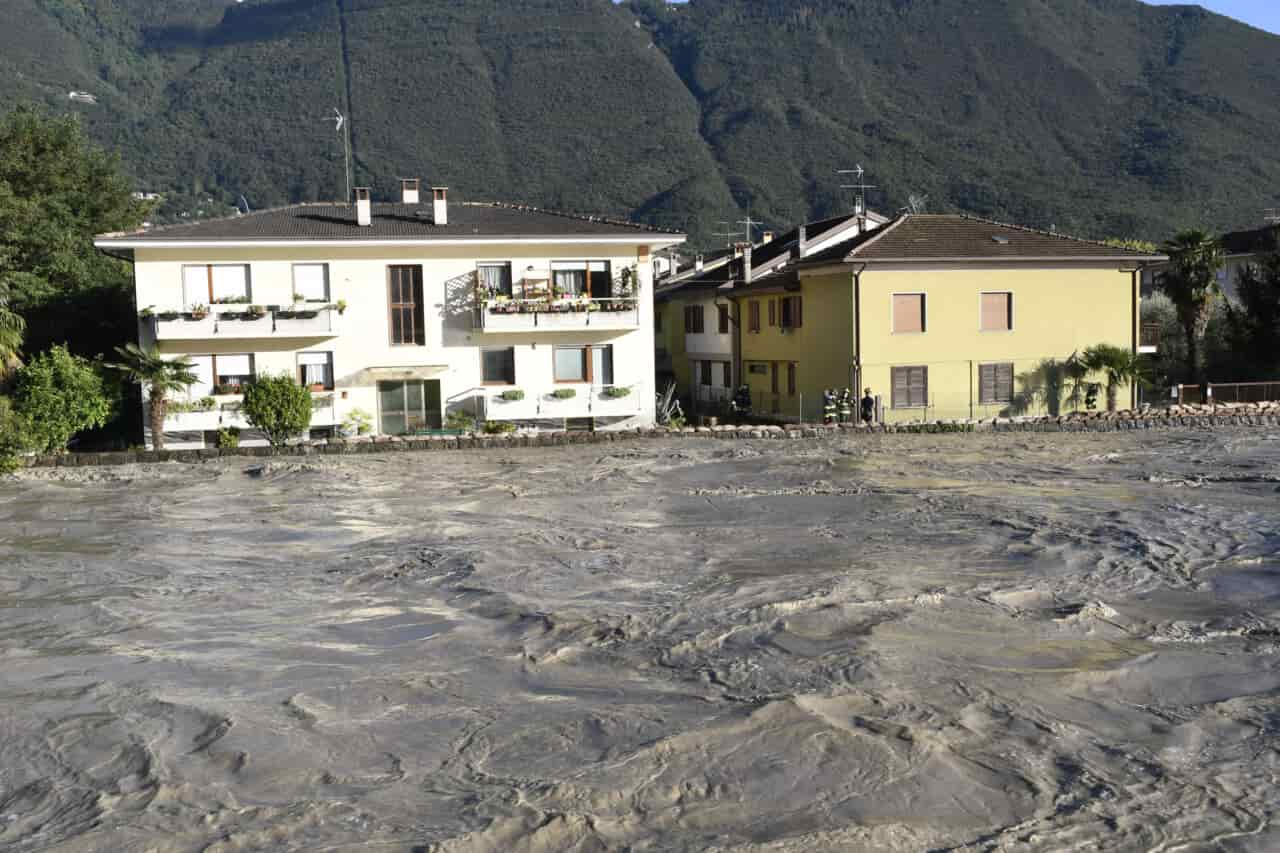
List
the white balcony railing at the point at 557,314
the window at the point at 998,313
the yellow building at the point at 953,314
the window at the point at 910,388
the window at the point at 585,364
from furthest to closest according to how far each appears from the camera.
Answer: the window at the point at 998,313
the window at the point at 910,388
the yellow building at the point at 953,314
the window at the point at 585,364
the white balcony railing at the point at 557,314

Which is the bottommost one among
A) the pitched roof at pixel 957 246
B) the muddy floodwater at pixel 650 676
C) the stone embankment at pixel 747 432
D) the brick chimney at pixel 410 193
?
the muddy floodwater at pixel 650 676

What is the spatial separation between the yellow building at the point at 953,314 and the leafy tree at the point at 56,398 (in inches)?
804

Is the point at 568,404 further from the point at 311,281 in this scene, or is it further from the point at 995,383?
the point at 995,383

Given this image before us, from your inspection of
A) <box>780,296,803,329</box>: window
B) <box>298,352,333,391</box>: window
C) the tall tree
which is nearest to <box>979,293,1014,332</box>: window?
<box>780,296,803,329</box>: window

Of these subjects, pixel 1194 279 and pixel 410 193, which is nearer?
pixel 1194 279

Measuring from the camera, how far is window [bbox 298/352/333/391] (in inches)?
1439

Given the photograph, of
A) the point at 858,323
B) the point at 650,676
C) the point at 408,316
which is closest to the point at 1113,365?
the point at 858,323

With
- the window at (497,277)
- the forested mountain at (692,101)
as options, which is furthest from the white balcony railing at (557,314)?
the forested mountain at (692,101)

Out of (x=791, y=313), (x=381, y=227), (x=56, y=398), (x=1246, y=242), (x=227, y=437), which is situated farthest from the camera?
(x=1246, y=242)

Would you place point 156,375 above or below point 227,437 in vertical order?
above

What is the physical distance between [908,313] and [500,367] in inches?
508

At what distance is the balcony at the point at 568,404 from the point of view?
37.2m

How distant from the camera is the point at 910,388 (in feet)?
129

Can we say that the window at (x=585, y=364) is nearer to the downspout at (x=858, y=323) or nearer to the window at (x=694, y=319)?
the downspout at (x=858, y=323)
